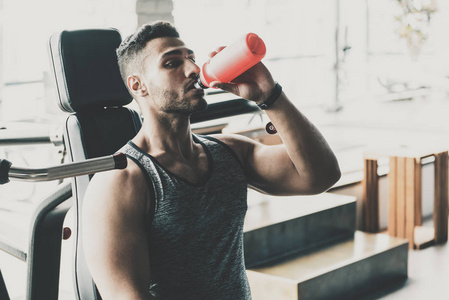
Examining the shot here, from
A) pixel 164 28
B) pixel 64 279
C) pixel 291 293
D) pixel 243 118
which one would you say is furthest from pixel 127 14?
pixel 164 28

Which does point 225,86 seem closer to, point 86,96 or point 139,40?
point 139,40

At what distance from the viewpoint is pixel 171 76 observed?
1.29m

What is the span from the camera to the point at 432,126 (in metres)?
5.83

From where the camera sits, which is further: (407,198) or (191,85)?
(407,198)

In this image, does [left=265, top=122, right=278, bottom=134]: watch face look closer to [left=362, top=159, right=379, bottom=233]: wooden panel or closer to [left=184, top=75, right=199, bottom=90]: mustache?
[left=184, top=75, right=199, bottom=90]: mustache

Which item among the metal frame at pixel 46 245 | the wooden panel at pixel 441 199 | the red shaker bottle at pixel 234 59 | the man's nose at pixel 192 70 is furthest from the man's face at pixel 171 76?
the wooden panel at pixel 441 199

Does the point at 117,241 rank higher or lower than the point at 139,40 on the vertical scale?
lower

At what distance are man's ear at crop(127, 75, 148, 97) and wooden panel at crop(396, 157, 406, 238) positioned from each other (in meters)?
2.64

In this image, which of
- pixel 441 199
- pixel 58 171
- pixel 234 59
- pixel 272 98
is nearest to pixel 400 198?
pixel 441 199

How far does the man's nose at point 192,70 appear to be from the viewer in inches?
50.0

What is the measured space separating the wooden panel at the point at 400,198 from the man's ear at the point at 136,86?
104 inches

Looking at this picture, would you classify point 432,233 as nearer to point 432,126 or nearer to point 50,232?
point 432,126

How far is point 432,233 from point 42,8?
8.83 ft

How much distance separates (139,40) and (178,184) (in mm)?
342
